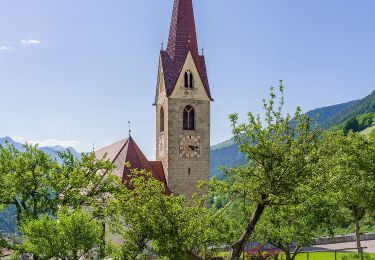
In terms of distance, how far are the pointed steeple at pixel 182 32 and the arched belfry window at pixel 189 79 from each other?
1.59 metres

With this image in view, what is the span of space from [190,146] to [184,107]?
11.8ft

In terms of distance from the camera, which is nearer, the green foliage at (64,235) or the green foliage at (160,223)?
the green foliage at (160,223)

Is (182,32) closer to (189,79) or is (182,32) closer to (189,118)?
(189,79)

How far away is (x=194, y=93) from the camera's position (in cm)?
4709

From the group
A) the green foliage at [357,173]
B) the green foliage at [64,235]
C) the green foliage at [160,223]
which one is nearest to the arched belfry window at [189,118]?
the green foliage at [357,173]

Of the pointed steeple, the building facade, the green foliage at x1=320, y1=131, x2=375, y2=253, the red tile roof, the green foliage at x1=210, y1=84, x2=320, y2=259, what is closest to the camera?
the green foliage at x1=210, y1=84, x2=320, y2=259

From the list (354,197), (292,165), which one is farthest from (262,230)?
(292,165)

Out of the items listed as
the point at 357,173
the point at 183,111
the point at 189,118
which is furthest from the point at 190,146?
the point at 357,173

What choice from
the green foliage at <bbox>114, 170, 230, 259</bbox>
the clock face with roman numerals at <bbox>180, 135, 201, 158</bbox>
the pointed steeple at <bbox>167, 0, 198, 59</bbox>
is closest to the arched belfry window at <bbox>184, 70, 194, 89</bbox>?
the pointed steeple at <bbox>167, 0, 198, 59</bbox>

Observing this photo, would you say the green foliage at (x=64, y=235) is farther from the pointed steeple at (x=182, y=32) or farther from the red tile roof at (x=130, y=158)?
the pointed steeple at (x=182, y=32)

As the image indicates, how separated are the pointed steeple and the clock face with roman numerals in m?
7.50

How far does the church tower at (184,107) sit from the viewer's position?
45.8m

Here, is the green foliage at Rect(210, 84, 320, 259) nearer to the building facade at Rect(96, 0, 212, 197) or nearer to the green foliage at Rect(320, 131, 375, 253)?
the green foliage at Rect(320, 131, 375, 253)

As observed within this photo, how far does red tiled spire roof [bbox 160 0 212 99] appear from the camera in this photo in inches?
1844
